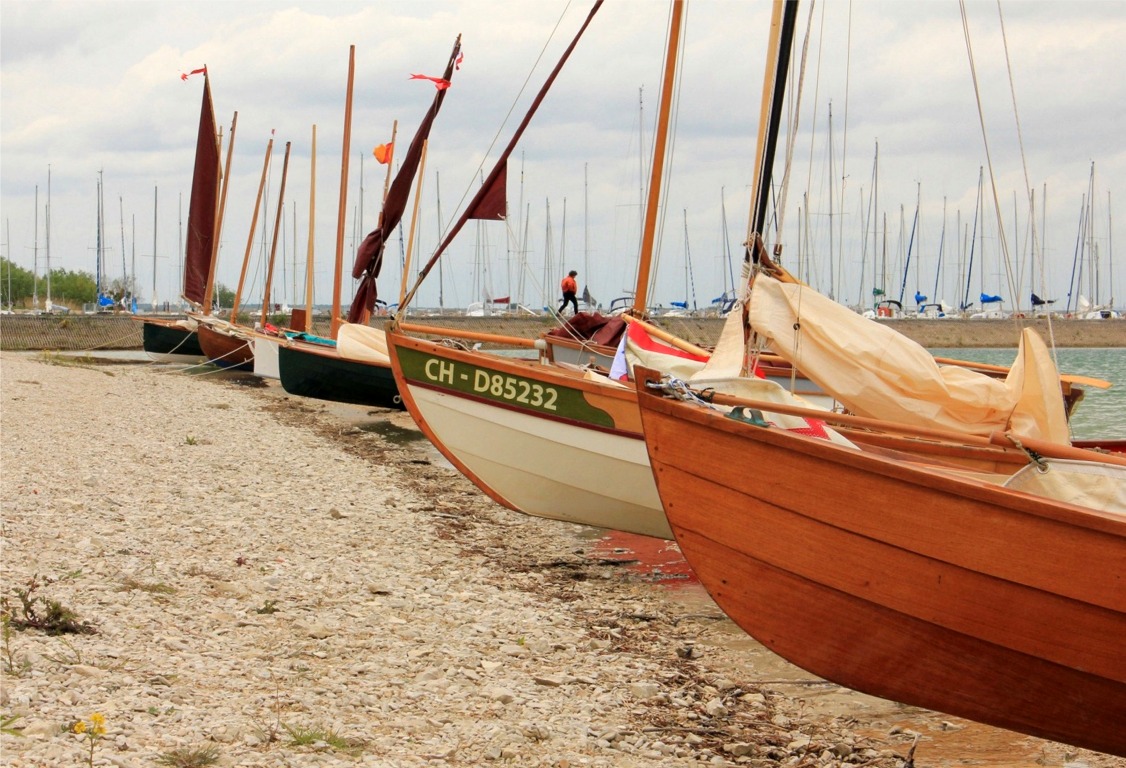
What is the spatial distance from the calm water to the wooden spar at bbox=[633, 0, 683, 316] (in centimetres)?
542

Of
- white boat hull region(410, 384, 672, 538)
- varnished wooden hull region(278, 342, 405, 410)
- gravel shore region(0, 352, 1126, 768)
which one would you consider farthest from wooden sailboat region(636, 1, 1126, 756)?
varnished wooden hull region(278, 342, 405, 410)

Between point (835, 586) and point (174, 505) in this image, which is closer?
point (835, 586)

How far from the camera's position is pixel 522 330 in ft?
202

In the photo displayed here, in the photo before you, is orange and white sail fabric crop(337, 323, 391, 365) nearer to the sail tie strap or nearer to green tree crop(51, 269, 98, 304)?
the sail tie strap

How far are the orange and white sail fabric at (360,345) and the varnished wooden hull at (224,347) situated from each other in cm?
1309

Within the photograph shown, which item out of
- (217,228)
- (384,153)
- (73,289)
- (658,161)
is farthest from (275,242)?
(73,289)

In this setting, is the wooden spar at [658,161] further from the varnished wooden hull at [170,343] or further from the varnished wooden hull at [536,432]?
the varnished wooden hull at [170,343]

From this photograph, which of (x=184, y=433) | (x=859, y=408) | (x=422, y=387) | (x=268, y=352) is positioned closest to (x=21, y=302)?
(x=268, y=352)

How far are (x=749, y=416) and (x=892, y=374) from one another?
5.47 feet

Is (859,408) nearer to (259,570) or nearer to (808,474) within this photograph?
(808,474)

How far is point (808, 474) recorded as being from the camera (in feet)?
20.0

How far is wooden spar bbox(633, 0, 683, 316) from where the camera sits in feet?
46.0

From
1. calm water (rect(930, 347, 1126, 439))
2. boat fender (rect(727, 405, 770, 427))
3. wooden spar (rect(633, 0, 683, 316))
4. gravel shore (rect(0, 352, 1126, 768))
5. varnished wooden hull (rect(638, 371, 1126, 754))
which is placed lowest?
calm water (rect(930, 347, 1126, 439))

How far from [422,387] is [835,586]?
7.02 meters
